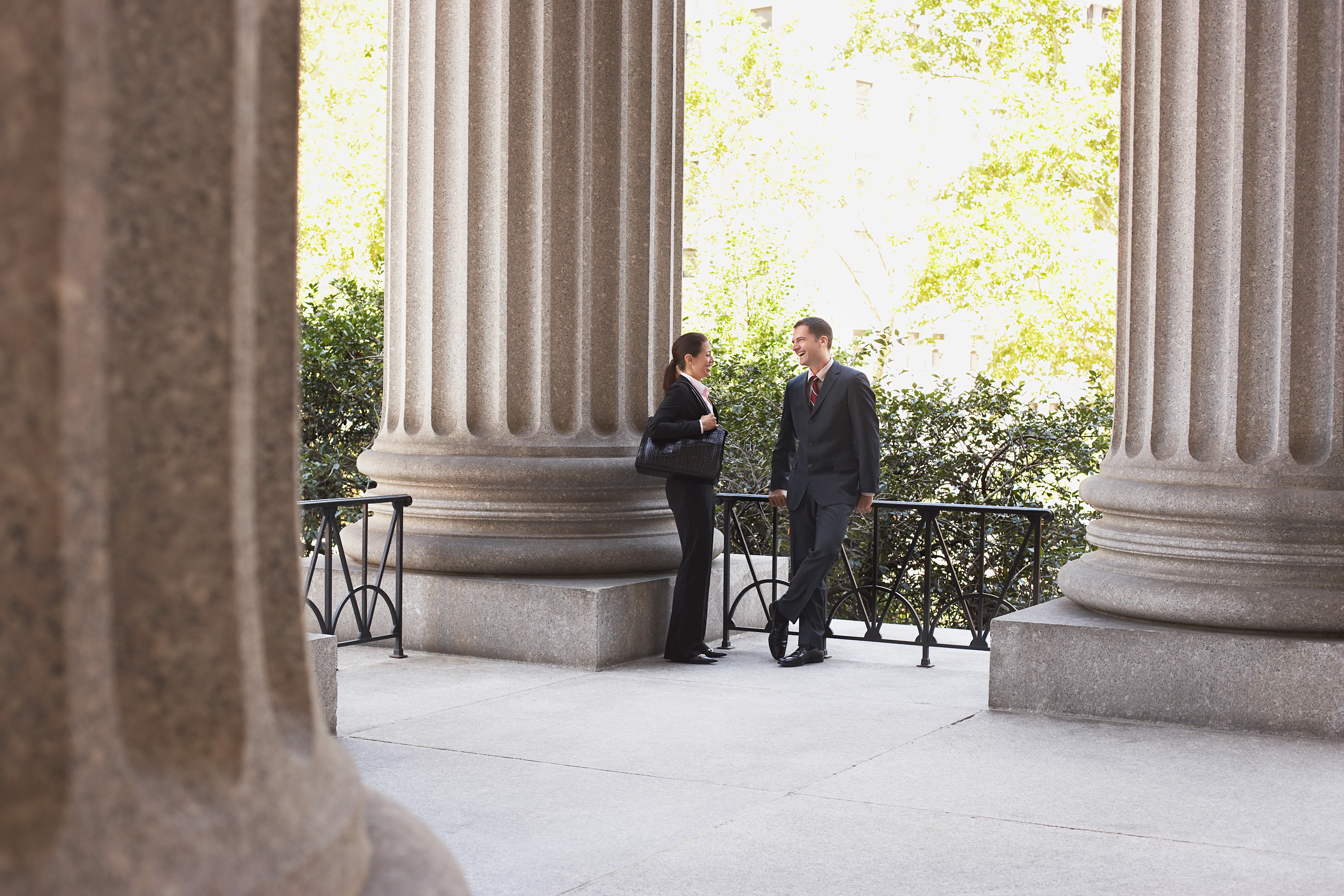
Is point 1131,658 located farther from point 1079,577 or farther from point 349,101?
point 349,101

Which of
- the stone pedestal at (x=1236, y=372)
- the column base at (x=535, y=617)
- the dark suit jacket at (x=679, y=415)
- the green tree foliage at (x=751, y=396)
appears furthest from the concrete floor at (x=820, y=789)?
the green tree foliage at (x=751, y=396)

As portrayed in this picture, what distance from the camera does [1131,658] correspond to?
701cm

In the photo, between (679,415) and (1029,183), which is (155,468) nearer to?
(679,415)

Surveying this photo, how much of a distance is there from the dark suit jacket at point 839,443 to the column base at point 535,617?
3.80ft

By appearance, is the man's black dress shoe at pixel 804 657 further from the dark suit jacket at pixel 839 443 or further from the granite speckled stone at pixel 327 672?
the granite speckled stone at pixel 327 672

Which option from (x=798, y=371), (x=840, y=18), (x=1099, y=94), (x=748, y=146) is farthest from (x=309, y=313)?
(x=840, y=18)

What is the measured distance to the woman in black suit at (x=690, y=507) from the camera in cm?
868

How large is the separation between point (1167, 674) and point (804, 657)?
2.47m

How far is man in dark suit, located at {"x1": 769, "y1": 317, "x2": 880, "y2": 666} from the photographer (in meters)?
8.59

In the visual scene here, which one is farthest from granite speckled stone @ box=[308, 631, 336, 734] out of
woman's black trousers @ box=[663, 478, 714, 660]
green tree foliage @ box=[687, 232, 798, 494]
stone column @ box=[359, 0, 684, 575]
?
green tree foliage @ box=[687, 232, 798, 494]

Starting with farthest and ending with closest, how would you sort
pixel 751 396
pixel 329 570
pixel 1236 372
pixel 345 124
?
pixel 345 124 → pixel 751 396 → pixel 329 570 → pixel 1236 372

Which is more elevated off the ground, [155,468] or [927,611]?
[155,468]

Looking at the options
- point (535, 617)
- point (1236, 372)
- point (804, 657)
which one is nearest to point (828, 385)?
point (804, 657)

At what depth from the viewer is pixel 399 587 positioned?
886cm
